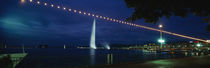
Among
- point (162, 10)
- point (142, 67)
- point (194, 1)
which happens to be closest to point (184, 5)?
point (194, 1)

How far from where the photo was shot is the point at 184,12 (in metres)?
5.62

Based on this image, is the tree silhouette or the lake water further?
the lake water

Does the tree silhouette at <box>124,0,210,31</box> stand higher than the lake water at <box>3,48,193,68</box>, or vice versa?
the tree silhouette at <box>124,0,210,31</box>

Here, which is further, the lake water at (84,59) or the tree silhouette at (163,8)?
the lake water at (84,59)

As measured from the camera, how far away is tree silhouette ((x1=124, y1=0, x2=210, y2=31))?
5023 mm

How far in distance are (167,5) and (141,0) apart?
0.85 m

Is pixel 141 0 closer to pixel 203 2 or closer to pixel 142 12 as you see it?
pixel 142 12

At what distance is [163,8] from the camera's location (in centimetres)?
547

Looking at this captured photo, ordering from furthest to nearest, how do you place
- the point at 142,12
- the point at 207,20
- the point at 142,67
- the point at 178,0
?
1. the point at 207,20
2. the point at 142,67
3. the point at 142,12
4. the point at 178,0

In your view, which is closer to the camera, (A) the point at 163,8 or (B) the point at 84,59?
(A) the point at 163,8

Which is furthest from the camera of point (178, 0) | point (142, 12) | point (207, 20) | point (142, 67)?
point (207, 20)

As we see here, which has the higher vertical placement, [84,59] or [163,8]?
[163,8]

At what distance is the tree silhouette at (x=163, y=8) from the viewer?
5023 mm

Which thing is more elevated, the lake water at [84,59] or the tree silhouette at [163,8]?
the tree silhouette at [163,8]
